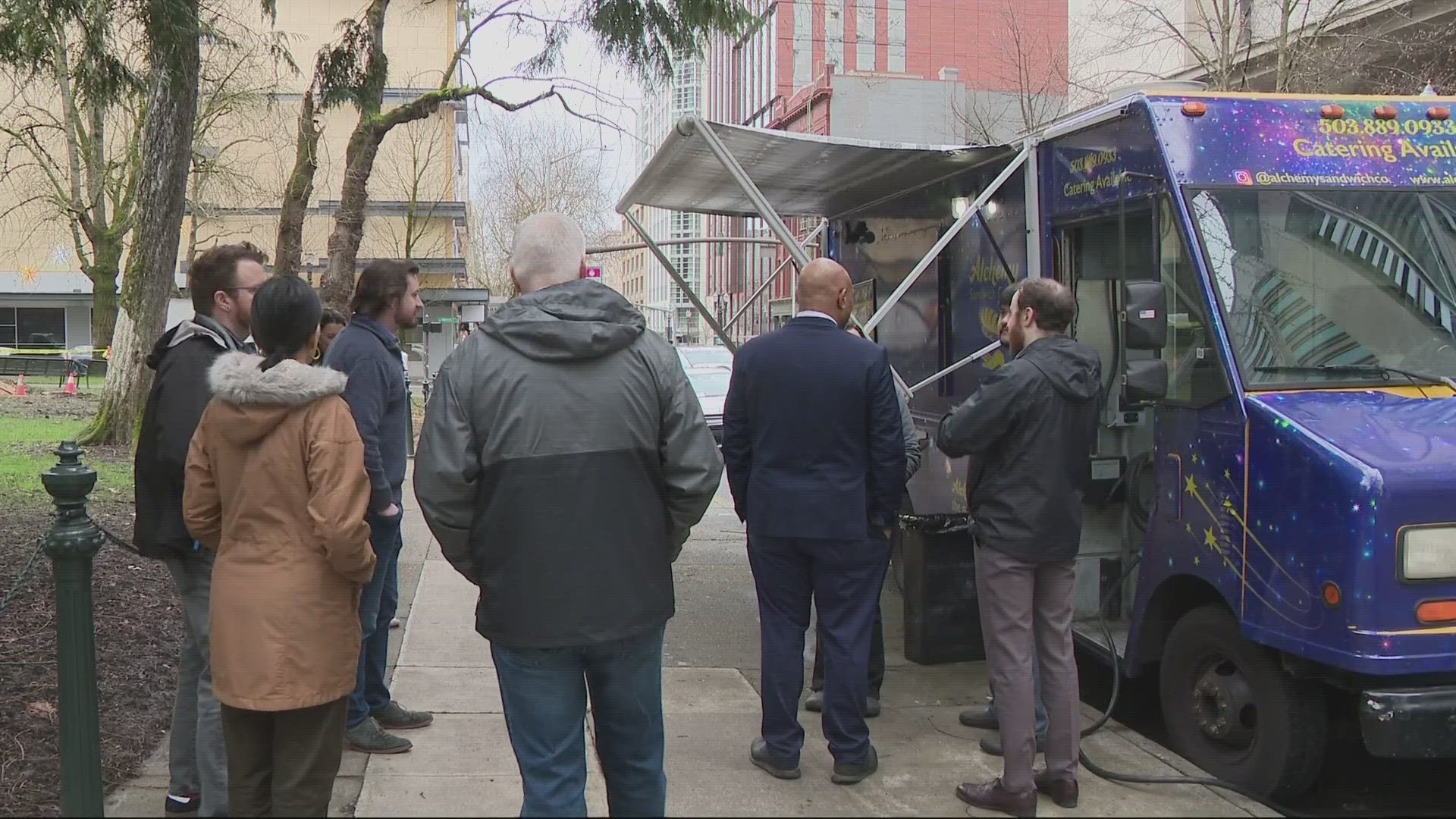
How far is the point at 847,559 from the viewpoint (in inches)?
171

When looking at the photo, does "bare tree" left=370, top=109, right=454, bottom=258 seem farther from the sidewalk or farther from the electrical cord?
the electrical cord

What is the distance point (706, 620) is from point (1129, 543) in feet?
9.61

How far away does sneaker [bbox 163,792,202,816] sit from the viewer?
157 inches

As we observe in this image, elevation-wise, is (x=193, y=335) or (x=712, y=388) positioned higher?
(x=193, y=335)

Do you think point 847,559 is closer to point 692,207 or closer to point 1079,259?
point 1079,259

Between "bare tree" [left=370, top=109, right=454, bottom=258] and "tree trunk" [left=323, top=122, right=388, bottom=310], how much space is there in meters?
18.1

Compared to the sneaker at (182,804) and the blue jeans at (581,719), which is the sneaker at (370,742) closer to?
the sneaker at (182,804)

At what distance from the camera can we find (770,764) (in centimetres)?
452

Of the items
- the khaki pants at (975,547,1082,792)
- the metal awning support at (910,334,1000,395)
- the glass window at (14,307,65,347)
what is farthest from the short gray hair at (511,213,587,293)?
the glass window at (14,307,65,347)

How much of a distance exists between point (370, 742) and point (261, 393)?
202 centimetres

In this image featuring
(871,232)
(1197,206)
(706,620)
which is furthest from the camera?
(871,232)

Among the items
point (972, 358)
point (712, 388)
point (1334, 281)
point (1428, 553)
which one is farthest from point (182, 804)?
point (712, 388)

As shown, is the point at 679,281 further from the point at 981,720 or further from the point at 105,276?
the point at 105,276

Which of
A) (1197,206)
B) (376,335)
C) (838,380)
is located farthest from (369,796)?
(1197,206)
